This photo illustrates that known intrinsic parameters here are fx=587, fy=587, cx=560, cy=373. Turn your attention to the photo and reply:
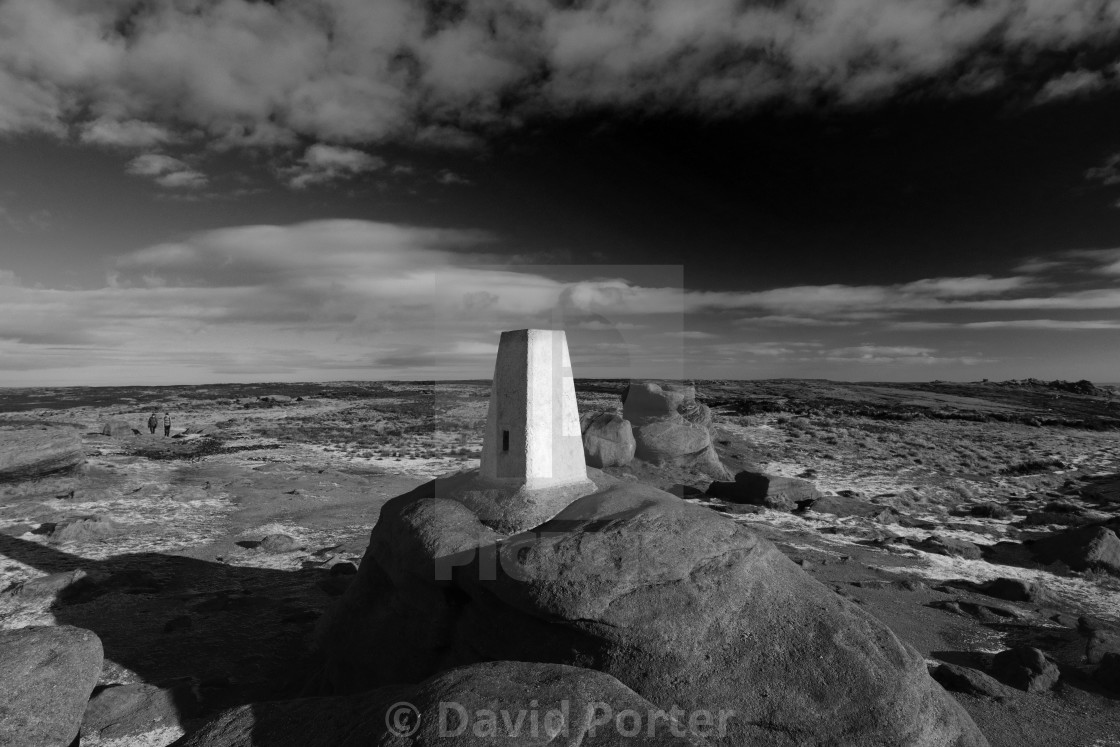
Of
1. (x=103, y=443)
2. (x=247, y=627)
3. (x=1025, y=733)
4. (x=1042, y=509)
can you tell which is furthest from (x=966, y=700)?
(x=103, y=443)

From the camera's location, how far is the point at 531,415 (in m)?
9.04

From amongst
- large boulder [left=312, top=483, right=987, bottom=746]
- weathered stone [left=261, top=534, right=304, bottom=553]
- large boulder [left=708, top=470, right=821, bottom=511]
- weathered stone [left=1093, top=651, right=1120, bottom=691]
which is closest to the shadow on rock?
weathered stone [left=261, top=534, right=304, bottom=553]

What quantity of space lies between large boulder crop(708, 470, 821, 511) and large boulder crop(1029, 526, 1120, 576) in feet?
21.6

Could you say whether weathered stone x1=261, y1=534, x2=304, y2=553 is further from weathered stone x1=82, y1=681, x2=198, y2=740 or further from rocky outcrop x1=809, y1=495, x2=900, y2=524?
rocky outcrop x1=809, y1=495, x2=900, y2=524

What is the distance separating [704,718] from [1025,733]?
16.2 feet

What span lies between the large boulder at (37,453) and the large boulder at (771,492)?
2749cm

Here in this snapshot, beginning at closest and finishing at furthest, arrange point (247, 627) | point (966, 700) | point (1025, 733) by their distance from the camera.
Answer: point (1025, 733), point (966, 700), point (247, 627)

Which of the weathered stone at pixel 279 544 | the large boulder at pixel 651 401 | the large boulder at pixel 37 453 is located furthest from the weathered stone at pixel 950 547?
the large boulder at pixel 37 453

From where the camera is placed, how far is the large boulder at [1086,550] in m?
13.7

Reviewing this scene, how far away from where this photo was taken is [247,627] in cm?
1136

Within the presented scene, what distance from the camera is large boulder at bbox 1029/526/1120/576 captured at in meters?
13.7

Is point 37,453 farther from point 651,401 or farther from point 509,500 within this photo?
point 651,401

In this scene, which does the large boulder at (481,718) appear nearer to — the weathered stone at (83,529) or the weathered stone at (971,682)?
the weathered stone at (971,682)

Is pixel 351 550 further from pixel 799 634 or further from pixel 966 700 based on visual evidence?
pixel 966 700
